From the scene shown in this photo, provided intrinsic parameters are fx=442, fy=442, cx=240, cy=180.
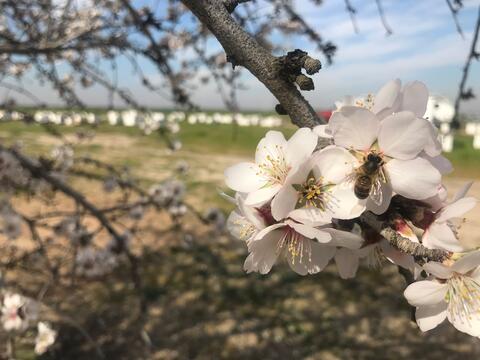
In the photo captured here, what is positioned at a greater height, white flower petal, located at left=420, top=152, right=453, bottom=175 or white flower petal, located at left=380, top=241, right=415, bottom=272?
white flower petal, located at left=420, top=152, right=453, bottom=175

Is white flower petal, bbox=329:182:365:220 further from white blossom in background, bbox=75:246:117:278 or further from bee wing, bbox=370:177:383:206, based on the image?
white blossom in background, bbox=75:246:117:278

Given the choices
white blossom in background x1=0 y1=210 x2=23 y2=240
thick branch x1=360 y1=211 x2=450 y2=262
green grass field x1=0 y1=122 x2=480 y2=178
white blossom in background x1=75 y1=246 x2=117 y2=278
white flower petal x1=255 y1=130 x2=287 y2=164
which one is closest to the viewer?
thick branch x1=360 y1=211 x2=450 y2=262

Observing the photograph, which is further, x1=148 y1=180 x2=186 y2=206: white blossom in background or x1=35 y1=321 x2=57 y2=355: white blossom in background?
x1=148 y1=180 x2=186 y2=206: white blossom in background

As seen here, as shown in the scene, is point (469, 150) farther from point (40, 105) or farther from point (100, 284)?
point (40, 105)

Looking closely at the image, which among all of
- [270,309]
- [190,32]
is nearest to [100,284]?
[270,309]

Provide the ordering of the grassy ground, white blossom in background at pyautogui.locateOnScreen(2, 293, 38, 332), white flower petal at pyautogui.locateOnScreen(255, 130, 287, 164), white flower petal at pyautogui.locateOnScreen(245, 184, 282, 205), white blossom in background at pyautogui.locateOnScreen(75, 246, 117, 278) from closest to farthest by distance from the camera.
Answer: white flower petal at pyautogui.locateOnScreen(245, 184, 282, 205) → white flower petal at pyautogui.locateOnScreen(255, 130, 287, 164) → white blossom in background at pyautogui.locateOnScreen(2, 293, 38, 332) → white blossom in background at pyautogui.locateOnScreen(75, 246, 117, 278) → the grassy ground

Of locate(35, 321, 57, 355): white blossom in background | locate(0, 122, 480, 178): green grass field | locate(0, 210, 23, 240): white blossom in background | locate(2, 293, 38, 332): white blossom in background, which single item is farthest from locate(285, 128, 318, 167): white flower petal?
locate(0, 122, 480, 178): green grass field

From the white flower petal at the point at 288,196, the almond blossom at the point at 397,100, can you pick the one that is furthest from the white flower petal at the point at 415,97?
the white flower petal at the point at 288,196
